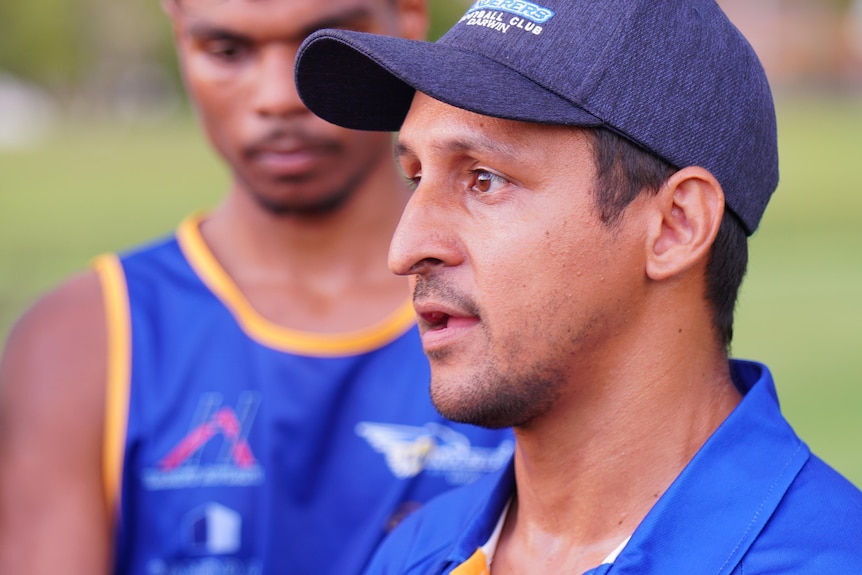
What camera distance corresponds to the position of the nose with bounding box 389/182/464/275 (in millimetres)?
2197

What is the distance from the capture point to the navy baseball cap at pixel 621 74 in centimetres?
208

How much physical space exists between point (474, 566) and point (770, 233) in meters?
16.5

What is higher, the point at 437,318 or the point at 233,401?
the point at 437,318

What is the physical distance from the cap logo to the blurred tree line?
164ft

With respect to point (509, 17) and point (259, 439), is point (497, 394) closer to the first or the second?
point (509, 17)

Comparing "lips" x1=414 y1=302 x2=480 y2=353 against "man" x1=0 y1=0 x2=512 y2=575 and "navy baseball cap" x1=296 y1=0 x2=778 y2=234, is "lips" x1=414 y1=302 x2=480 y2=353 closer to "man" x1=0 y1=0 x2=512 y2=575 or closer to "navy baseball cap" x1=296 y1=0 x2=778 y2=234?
"navy baseball cap" x1=296 y1=0 x2=778 y2=234

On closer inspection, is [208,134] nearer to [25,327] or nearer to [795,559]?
[25,327]

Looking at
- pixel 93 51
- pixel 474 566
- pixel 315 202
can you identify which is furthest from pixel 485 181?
pixel 93 51

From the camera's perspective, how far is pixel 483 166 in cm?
217

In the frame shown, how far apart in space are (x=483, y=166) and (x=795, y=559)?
32.4 inches

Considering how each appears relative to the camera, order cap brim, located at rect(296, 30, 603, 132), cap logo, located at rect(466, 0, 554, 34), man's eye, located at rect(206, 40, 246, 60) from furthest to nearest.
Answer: man's eye, located at rect(206, 40, 246, 60) < cap logo, located at rect(466, 0, 554, 34) < cap brim, located at rect(296, 30, 603, 132)

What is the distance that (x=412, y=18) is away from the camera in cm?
349

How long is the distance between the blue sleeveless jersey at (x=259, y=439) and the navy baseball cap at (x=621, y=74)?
1201mm

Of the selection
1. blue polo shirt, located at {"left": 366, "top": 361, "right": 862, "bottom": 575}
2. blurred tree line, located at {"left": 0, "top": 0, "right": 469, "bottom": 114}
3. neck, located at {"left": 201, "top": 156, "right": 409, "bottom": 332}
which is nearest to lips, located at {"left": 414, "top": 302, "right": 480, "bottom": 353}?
blue polo shirt, located at {"left": 366, "top": 361, "right": 862, "bottom": 575}
